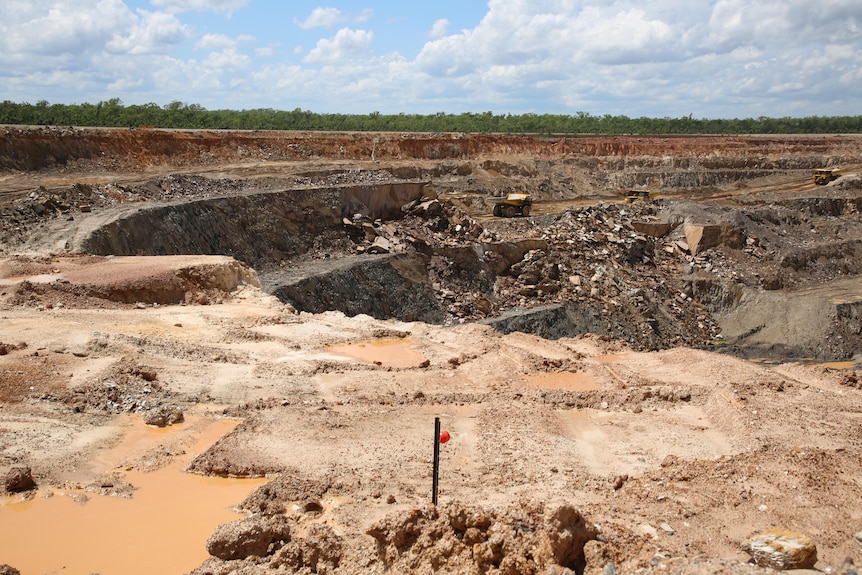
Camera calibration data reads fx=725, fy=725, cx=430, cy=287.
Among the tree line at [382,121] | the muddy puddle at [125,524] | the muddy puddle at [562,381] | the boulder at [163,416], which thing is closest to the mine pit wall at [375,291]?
the muddy puddle at [562,381]

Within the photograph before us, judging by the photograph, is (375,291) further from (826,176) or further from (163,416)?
(826,176)

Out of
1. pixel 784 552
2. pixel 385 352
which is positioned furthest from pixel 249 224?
pixel 784 552

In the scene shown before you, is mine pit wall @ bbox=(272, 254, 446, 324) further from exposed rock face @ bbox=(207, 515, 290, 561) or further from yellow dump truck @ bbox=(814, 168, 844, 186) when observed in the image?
yellow dump truck @ bbox=(814, 168, 844, 186)

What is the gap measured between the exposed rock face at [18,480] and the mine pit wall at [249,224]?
12.2 m

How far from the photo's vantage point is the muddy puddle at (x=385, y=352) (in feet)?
41.9

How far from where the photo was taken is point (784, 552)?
5.17 m

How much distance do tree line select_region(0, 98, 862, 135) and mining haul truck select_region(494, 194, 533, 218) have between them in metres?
24.8

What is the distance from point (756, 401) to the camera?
413 inches

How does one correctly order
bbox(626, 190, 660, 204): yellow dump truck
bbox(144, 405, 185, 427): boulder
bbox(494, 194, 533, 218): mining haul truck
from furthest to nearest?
bbox(626, 190, 660, 204): yellow dump truck
bbox(494, 194, 533, 218): mining haul truck
bbox(144, 405, 185, 427): boulder

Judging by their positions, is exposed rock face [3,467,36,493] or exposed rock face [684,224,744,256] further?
exposed rock face [684,224,744,256]

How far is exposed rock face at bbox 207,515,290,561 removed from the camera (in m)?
6.17

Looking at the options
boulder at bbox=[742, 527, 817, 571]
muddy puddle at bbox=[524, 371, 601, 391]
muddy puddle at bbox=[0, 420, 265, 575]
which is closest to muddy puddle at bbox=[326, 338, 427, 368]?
muddy puddle at bbox=[524, 371, 601, 391]

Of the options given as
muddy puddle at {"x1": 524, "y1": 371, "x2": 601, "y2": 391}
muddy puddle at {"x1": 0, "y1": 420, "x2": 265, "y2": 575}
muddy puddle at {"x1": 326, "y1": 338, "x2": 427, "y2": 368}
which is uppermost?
muddy puddle at {"x1": 0, "y1": 420, "x2": 265, "y2": 575}

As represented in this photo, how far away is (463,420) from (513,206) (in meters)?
23.9
